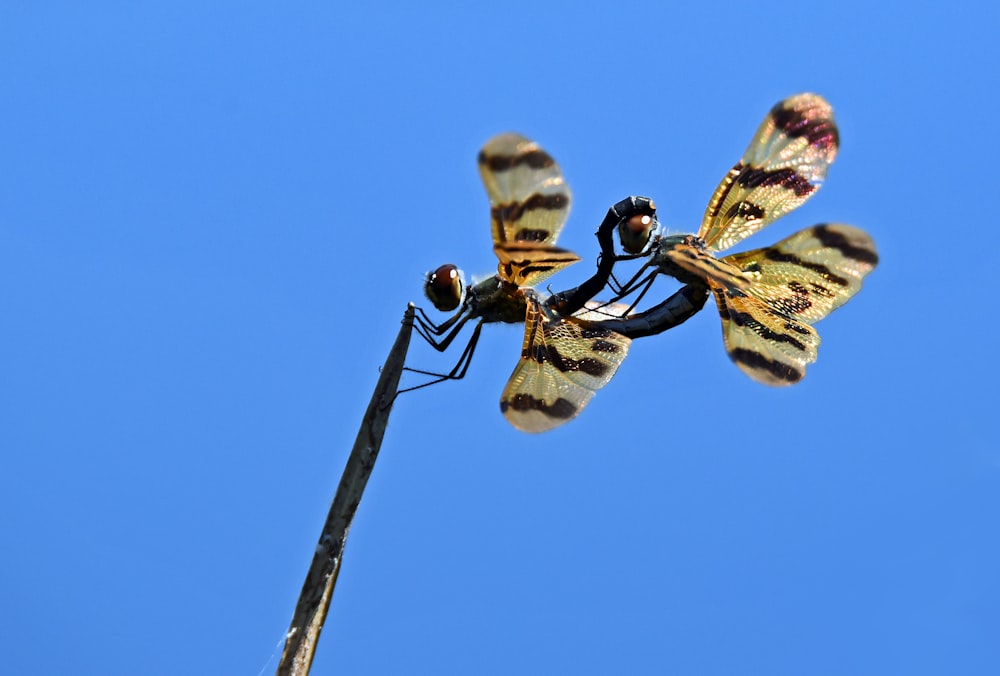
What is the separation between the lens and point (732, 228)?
3662 mm

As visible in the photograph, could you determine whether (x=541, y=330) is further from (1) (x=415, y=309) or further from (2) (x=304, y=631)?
(2) (x=304, y=631)

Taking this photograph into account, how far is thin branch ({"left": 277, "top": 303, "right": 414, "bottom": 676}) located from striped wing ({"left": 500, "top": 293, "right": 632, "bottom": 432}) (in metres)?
0.36

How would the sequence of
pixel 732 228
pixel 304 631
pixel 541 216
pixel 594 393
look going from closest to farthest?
pixel 304 631 < pixel 594 393 < pixel 541 216 < pixel 732 228

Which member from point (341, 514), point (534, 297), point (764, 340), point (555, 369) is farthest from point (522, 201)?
point (341, 514)

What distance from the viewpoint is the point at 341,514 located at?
9.16 ft

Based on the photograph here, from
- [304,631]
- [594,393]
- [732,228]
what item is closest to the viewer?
[304,631]

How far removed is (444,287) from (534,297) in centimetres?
37

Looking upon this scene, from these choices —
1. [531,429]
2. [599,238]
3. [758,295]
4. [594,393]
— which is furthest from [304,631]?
[758,295]

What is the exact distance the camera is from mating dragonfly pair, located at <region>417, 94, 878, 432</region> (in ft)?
10.1

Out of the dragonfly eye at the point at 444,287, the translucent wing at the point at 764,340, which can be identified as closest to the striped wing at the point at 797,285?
the translucent wing at the point at 764,340

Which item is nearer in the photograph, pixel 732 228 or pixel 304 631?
pixel 304 631

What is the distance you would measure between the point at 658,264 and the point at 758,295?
362 mm

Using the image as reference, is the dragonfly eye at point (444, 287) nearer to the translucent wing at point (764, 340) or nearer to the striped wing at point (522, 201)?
the striped wing at point (522, 201)

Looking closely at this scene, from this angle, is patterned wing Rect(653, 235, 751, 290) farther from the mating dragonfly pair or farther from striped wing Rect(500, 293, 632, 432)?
striped wing Rect(500, 293, 632, 432)
